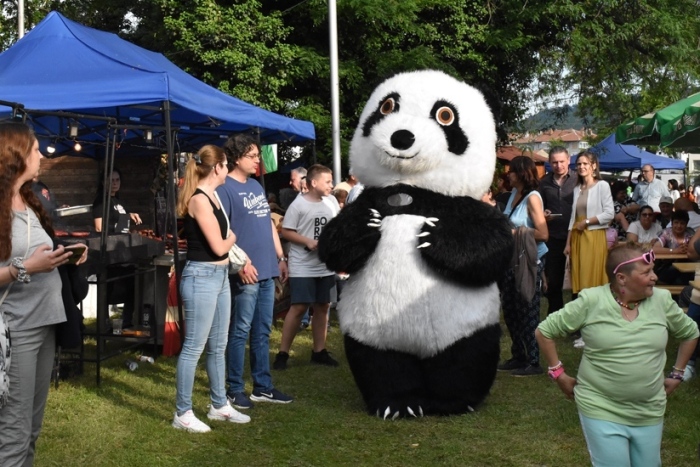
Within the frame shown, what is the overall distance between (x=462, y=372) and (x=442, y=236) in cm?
91

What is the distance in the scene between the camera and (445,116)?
19.3 feet

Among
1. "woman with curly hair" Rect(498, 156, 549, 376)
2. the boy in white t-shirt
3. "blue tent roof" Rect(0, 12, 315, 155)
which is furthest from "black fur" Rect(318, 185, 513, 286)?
"blue tent roof" Rect(0, 12, 315, 155)

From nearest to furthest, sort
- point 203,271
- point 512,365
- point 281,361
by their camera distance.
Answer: point 203,271 → point 512,365 → point 281,361

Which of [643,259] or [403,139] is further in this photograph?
[403,139]

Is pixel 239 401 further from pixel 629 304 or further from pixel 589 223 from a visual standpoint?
pixel 589 223

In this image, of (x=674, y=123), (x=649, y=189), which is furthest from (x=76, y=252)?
(x=649, y=189)

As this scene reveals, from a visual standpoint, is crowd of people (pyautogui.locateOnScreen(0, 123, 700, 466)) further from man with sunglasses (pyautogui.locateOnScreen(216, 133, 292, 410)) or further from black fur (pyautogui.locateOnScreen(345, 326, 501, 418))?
black fur (pyautogui.locateOnScreen(345, 326, 501, 418))

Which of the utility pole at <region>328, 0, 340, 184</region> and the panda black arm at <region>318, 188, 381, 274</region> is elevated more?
the utility pole at <region>328, 0, 340, 184</region>

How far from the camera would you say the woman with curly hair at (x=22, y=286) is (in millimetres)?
3395

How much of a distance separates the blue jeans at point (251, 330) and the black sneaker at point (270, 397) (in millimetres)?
29

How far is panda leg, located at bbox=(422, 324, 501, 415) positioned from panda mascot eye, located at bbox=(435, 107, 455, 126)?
54.2 inches

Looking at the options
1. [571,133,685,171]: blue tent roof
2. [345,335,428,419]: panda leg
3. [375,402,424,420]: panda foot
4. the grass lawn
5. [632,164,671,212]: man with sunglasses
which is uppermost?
[571,133,685,171]: blue tent roof

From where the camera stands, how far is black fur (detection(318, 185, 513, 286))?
17.9 ft

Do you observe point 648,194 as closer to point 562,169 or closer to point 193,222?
point 562,169
